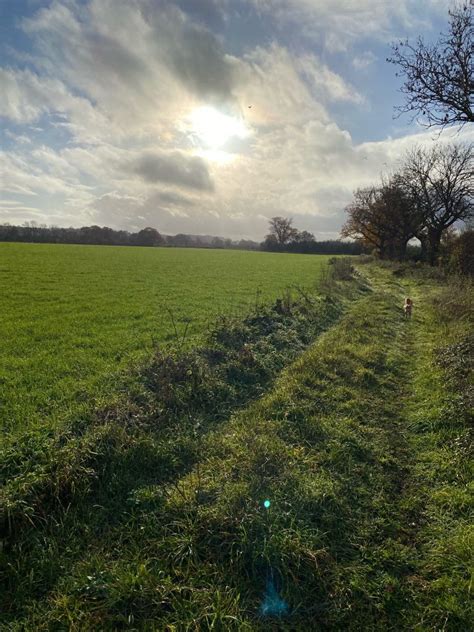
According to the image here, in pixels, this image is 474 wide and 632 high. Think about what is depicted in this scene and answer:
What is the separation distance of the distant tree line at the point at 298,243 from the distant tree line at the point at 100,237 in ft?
78.5

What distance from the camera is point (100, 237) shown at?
365 ft

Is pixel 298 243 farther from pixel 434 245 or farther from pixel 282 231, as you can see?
pixel 434 245

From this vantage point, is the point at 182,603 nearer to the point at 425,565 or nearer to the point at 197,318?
the point at 425,565

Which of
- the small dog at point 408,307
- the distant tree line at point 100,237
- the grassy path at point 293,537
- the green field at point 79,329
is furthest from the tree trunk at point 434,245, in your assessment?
the distant tree line at point 100,237

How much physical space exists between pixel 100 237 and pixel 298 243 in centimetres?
6340

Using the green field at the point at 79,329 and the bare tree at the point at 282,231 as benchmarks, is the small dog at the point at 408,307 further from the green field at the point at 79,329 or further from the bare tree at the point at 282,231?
the bare tree at the point at 282,231

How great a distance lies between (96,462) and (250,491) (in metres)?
2.17

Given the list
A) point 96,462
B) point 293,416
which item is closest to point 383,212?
point 293,416

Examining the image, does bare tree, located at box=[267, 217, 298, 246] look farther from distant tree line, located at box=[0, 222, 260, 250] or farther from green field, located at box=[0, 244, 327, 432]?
green field, located at box=[0, 244, 327, 432]

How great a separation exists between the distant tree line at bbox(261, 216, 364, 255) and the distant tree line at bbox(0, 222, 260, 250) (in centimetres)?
2394

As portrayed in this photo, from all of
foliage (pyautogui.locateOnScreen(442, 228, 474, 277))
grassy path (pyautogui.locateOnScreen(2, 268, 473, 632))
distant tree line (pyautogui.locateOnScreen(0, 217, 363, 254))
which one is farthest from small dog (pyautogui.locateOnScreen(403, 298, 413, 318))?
distant tree line (pyautogui.locateOnScreen(0, 217, 363, 254))

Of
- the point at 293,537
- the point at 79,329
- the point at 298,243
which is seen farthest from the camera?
the point at 298,243

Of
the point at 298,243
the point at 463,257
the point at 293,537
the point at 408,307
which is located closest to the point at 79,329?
the point at 293,537

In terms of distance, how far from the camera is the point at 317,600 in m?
3.35
